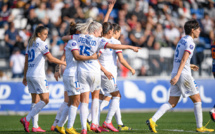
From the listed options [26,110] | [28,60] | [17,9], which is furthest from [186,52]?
[17,9]

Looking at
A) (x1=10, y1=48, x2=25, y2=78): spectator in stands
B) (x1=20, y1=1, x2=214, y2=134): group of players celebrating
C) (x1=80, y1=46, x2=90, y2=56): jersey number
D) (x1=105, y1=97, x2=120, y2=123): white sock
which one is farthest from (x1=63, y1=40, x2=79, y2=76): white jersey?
(x1=10, y1=48, x2=25, y2=78): spectator in stands

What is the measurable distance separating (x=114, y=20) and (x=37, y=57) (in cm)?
1268

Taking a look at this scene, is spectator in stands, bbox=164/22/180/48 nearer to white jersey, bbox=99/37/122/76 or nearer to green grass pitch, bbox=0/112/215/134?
Answer: green grass pitch, bbox=0/112/215/134

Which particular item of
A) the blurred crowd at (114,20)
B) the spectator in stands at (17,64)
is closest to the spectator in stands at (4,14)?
the blurred crowd at (114,20)

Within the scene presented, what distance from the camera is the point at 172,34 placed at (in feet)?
70.1

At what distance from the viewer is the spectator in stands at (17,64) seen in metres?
17.5

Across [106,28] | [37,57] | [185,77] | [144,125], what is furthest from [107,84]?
[144,125]

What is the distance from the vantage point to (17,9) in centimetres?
2117

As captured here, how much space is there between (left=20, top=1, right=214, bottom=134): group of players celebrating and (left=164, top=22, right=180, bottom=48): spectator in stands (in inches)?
431

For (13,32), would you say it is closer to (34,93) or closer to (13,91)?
(13,91)

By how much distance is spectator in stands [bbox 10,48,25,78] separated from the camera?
17.5m

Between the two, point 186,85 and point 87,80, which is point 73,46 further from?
point 186,85

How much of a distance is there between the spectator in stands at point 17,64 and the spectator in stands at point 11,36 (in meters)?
0.93

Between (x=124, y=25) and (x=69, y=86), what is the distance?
533 inches
